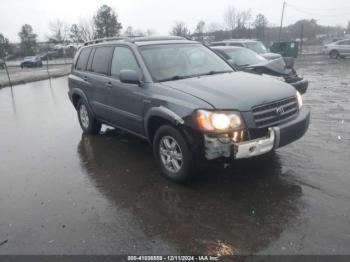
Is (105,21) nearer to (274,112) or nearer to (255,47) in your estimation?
(255,47)

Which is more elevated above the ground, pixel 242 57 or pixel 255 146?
pixel 242 57

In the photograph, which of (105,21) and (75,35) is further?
(75,35)

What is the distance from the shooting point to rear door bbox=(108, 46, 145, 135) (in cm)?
511

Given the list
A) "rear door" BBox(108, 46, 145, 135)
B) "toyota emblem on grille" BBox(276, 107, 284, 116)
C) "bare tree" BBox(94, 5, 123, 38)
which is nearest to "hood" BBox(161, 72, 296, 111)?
"toyota emblem on grille" BBox(276, 107, 284, 116)

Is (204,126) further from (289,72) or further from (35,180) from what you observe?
(289,72)

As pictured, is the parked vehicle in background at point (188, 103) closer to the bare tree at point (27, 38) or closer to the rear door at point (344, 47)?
the rear door at point (344, 47)

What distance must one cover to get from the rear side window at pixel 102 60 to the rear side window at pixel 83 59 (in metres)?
0.42

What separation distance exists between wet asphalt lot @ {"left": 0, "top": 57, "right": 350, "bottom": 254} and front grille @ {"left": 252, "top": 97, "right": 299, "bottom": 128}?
82 cm

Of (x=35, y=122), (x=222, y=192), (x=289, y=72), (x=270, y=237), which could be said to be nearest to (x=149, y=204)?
(x=222, y=192)

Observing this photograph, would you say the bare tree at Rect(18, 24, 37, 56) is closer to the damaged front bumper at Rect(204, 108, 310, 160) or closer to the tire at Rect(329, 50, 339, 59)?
the tire at Rect(329, 50, 339, 59)

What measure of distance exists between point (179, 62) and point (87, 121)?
2.85 meters

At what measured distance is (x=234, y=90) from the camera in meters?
4.38

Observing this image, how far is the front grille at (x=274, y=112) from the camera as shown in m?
4.13

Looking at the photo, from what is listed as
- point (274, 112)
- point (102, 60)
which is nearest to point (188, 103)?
point (274, 112)
